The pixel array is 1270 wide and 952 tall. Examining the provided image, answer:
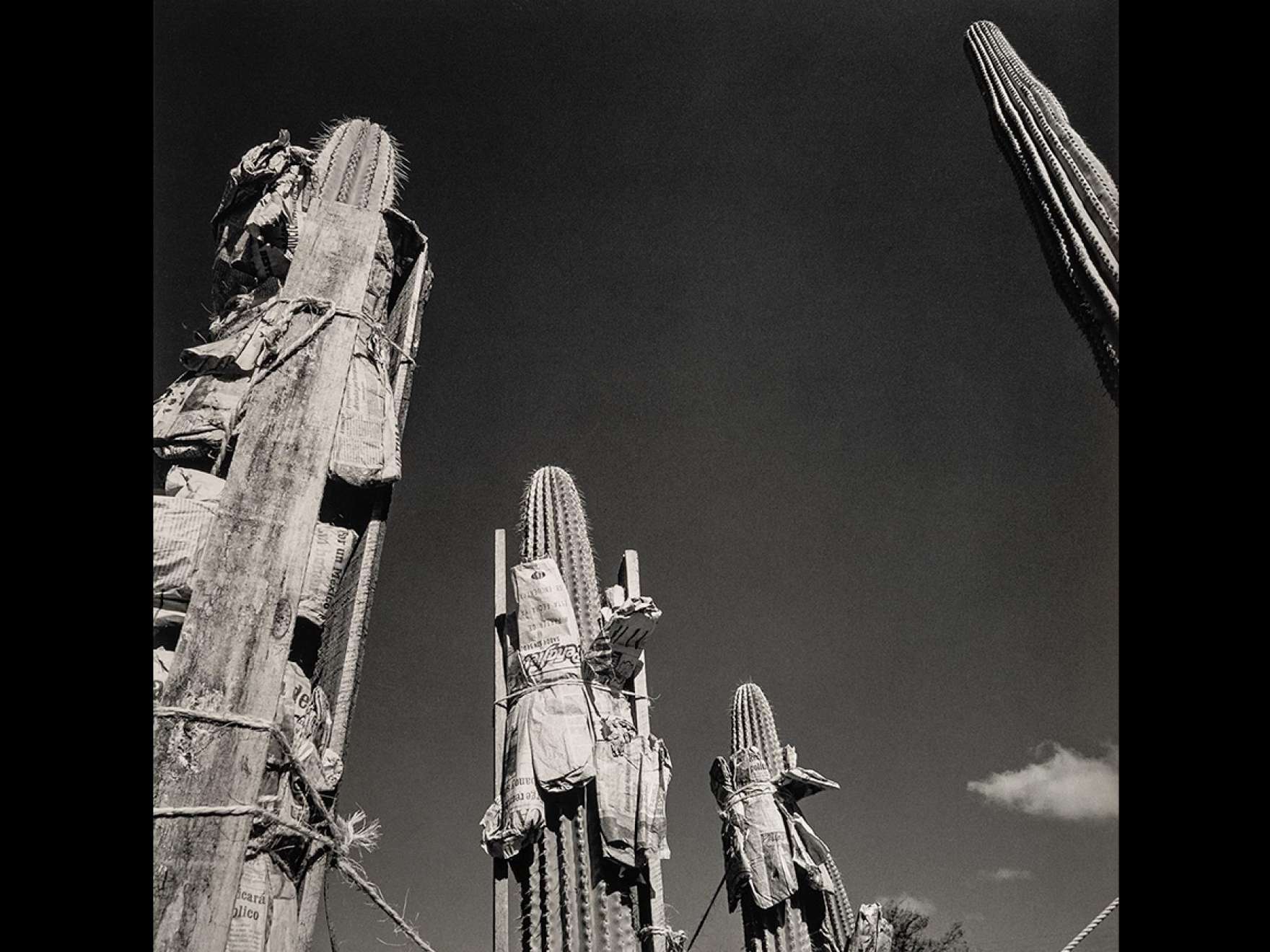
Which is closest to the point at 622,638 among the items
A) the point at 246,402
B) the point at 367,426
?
the point at 367,426

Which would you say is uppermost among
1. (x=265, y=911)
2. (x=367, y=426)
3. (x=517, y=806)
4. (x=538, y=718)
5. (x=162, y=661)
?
(x=538, y=718)

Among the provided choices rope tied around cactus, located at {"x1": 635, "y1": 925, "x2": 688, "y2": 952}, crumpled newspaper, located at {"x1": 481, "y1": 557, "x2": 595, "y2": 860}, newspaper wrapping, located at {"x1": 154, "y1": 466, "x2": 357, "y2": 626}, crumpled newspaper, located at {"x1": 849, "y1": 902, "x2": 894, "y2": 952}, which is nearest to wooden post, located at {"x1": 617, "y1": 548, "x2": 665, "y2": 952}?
rope tied around cactus, located at {"x1": 635, "y1": 925, "x2": 688, "y2": 952}

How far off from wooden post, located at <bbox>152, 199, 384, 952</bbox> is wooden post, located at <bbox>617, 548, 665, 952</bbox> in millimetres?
3646

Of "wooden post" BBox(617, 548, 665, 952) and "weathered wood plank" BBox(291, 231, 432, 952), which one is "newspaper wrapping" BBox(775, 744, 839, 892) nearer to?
"wooden post" BBox(617, 548, 665, 952)

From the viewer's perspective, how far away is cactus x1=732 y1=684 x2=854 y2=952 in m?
7.53

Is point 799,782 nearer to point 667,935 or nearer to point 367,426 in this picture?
point 667,935

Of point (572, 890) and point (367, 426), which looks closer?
point (367, 426)

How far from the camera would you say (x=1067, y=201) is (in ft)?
7.15

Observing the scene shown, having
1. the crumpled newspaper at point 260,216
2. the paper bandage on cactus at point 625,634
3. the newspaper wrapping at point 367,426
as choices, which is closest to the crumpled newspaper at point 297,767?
the newspaper wrapping at point 367,426

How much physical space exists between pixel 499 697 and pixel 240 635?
A: 161 inches
